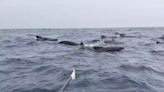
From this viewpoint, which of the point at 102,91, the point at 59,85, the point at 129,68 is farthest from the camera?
the point at 129,68

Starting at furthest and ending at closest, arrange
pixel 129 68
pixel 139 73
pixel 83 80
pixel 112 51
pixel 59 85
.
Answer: pixel 112 51
pixel 129 68
pixel 139 73
pixel 83 80
pixel 59 85

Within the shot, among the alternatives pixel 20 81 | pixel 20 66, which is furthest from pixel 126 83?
pixel 20 66

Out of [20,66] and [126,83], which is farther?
[20,66]

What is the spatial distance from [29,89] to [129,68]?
7.15m

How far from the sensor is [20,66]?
1457cm

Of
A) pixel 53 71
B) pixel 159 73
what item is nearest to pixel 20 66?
pixel 53 71

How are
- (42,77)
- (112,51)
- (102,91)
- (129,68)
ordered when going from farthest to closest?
(112,51)
(129,68)
(42,77)
(102,91)

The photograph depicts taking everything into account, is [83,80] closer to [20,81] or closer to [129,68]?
[20,81]

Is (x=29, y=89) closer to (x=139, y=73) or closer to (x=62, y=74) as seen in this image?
(x=62, y=74)

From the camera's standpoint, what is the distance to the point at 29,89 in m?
9.05

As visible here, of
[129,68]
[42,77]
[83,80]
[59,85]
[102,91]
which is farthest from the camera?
[129,68]

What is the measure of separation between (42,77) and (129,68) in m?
5.80

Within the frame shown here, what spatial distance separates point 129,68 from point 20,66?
7456 millimetres

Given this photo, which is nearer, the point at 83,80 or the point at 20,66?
the point at 83,80
